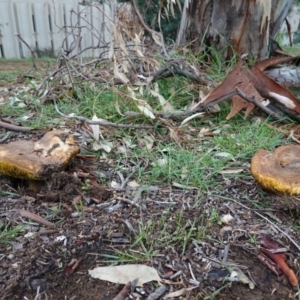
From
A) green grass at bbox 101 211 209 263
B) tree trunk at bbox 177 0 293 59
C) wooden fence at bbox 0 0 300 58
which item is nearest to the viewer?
green grass at bbox 101 211 209 263

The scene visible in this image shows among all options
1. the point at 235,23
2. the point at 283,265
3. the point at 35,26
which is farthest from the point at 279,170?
the point at 35,26

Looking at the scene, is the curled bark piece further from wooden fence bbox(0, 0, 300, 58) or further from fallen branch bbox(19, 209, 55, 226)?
wooden fence bbox(0, 0, 300, 58)

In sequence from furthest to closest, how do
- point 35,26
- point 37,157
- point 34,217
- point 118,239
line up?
point 35,26 < point 37,157 < point 34,217 < point 118,239

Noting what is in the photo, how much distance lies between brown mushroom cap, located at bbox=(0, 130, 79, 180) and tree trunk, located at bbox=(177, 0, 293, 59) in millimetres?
1757

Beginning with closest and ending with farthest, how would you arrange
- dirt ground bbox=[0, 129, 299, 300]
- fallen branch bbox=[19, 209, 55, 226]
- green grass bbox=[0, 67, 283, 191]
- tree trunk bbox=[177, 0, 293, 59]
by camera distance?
dirt ground bbox=[0, 129, 299, 300] < fallen branch bbox=[19, 209, 55, 226] < green grass bbox=[0, 67, 283, 191] < tree trunk bbox=[177, 0, 293, 59]

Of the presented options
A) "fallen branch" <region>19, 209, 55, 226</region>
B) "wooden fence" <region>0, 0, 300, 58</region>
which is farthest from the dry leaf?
"wooden fence" <region>0, 0, 300, 58</region>

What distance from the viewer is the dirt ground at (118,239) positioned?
108 centimetres

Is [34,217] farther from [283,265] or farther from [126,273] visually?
[283,265]

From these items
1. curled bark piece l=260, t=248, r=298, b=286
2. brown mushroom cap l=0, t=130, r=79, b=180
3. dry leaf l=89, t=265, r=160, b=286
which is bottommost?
dry leaf l=89, t=265, r=160, b=286

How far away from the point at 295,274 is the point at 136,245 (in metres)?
0.52

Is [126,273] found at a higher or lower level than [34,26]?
higher

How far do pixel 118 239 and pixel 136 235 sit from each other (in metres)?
0.06

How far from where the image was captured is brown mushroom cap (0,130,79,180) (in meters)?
1.42

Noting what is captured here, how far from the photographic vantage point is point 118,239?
4.10 ft
